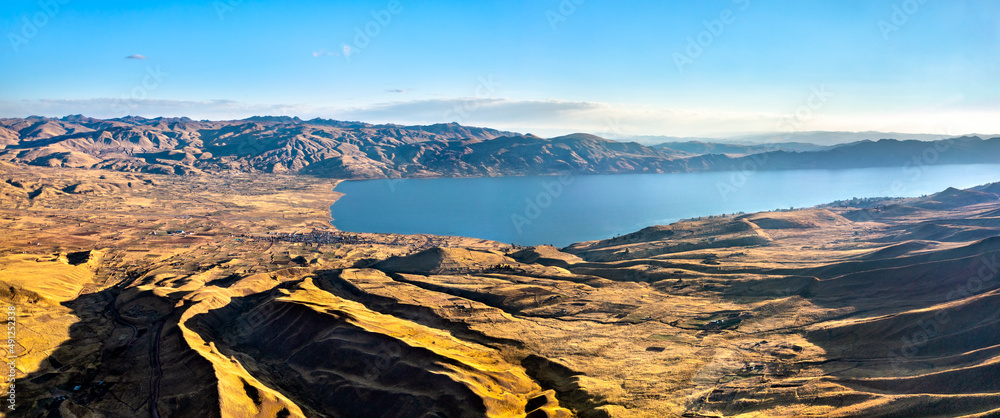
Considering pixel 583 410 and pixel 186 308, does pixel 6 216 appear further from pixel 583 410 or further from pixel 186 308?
pixel 583 410

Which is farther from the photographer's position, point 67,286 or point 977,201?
point 977,201

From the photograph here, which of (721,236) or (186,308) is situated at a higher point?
(721,236)

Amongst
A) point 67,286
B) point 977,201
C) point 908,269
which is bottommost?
point 67,286

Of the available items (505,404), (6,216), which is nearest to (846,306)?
(505,404)

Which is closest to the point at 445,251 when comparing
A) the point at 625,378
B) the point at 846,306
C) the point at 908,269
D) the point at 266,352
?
the point at 266,352

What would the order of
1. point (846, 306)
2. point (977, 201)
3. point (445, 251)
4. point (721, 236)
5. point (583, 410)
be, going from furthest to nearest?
point (977, 201), point (721, 236), point (445, 251), point (846, 306), point (583, 410)

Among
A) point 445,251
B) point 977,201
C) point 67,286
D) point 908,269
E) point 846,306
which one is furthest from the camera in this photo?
point 977,201

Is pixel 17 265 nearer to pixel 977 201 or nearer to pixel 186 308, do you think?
pixel 186 308
